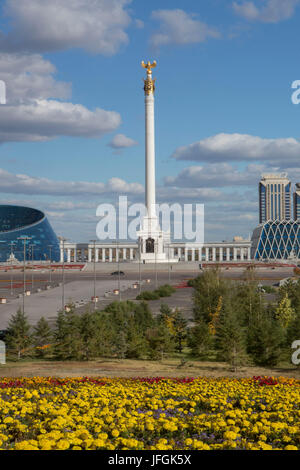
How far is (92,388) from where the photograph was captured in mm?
13891

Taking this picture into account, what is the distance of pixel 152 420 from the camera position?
9109 millimetres

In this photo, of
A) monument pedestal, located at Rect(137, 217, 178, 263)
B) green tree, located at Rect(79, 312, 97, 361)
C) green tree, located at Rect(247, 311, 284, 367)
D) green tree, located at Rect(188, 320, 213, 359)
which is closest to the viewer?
green tree, located at Rect(247, 311, 284, 367)

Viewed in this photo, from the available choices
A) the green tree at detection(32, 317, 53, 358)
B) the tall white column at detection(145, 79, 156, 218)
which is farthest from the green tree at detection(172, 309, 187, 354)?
the tall white column at detection(145, 79, 156, 218)

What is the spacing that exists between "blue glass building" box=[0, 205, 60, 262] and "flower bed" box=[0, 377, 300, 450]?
130142mm

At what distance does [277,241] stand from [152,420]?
560 feet

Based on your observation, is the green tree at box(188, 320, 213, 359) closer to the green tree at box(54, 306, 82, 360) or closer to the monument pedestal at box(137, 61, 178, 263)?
the green tree at box(54, 306, 82, 360)

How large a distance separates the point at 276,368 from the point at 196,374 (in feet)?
14.4

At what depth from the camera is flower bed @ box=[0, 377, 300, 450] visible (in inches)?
307

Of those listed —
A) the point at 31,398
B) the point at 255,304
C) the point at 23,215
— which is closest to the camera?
the point at 31,398

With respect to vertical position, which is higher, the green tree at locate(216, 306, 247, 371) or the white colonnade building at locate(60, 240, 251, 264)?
the white colonnade building at locate(60, 240, 251, 264)

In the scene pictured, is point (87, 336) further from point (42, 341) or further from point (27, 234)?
point (27, 234)

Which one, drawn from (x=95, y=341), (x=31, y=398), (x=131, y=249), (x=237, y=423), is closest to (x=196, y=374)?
(x=95, y=341)

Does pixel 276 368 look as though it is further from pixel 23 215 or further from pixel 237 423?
pixel 23 215

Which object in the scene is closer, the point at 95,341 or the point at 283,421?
the point at 283,421
